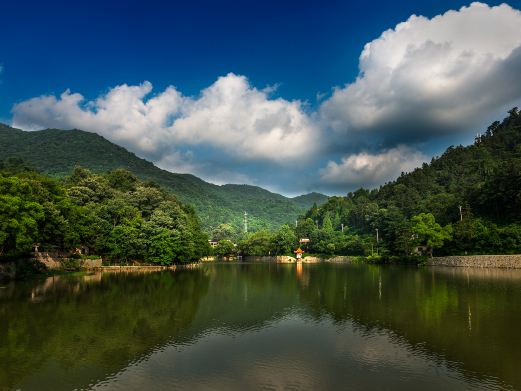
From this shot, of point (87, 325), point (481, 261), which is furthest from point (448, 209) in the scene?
point (87, 325)

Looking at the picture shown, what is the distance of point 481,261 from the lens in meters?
63.2

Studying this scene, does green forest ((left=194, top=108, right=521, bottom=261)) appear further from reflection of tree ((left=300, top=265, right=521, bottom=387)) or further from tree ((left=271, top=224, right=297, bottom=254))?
reflection of tree ((left=300, top=265, right=521, bottom=387))

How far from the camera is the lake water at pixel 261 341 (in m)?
13.6

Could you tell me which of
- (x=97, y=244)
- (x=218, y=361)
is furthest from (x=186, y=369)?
(x=97, y=244)

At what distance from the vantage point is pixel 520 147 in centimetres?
9231

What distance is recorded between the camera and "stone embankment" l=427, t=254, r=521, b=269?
192ft

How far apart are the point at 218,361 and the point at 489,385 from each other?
1002 centimetres

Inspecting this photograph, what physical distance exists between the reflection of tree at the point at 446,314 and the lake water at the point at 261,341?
3.5 inches

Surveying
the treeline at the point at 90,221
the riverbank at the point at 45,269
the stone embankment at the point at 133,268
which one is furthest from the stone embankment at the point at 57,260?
the stone embankment at the point at 133,268

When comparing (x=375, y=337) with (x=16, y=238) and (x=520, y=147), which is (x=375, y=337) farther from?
(x=520, y=147)

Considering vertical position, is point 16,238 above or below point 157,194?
below

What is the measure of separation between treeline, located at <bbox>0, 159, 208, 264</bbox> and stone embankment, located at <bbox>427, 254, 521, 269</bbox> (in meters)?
48.3

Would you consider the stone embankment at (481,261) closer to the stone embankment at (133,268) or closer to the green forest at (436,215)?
the green forest at (436,215)

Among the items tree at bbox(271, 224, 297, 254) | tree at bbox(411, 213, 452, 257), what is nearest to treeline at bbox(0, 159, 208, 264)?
tree at bbox(271, 224, 297, 254)
